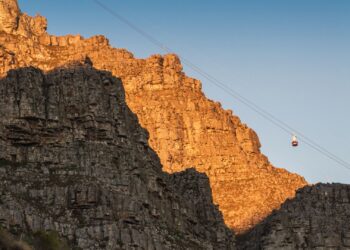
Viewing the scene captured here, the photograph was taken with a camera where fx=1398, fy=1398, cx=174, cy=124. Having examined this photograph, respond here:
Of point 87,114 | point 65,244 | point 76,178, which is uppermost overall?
point 87,114

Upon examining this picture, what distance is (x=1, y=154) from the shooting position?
466 feet

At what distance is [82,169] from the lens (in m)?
144

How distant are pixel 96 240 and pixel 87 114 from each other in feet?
67.6

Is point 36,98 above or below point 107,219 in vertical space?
above

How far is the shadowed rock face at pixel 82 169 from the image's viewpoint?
136375mm

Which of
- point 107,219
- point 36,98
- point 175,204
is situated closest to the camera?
point 107,219

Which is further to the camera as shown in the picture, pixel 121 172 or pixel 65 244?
pixel 121 172

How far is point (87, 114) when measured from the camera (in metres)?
152

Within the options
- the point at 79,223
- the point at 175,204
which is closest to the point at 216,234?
the point at 175,204

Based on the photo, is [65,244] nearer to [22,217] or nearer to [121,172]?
[22,217]

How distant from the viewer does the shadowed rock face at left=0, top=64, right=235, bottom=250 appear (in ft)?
447

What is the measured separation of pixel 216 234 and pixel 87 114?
30904 millimetres

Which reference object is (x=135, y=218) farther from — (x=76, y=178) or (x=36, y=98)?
(x=36, y=98)

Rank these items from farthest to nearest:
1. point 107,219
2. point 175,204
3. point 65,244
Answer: point 175,204, point 107,219, point 65,244
